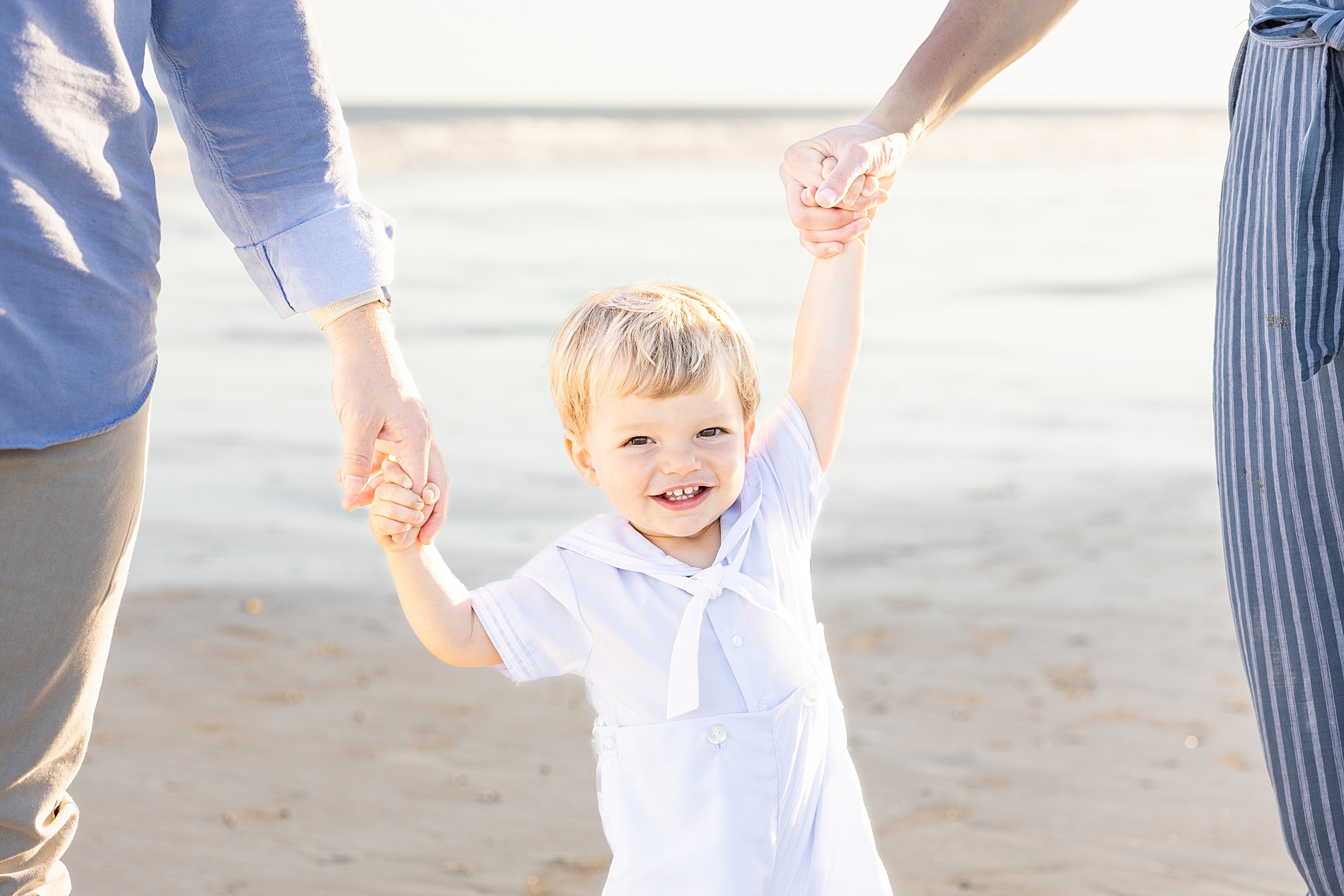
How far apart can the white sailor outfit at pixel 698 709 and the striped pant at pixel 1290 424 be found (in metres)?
0.62

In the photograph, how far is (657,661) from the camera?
198 centimetres

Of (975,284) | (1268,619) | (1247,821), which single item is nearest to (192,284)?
(975,284)

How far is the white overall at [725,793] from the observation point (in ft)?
6.34

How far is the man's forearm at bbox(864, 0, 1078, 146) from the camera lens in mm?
2400

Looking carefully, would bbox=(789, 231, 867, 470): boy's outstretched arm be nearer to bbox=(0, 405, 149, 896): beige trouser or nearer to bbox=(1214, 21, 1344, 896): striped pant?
bbox=(1214, 21, 1344, 896): striped pant

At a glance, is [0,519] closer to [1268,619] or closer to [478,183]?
[1268,619]

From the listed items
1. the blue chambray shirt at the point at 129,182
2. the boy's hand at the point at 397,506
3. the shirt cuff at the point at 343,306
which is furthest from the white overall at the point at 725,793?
the blue chambray shirt at the point at 129,182

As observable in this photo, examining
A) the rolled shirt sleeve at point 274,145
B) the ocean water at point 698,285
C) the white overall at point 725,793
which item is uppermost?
the rolled shirt sleeve at point 274,145

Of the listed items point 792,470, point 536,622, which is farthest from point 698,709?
point 792,470

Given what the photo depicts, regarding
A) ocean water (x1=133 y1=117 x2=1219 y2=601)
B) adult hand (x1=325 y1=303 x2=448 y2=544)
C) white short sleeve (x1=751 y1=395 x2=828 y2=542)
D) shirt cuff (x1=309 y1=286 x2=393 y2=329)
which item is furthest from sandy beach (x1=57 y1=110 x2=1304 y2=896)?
shirt cuff (x1=309 y1=286 x2=393 y2=329)

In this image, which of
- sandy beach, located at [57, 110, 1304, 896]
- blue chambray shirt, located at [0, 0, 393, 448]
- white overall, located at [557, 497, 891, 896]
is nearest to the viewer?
blue chambray shirt, located at [0, 0, 393, 448]

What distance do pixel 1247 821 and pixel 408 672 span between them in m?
2.44

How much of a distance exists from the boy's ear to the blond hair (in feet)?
0.06

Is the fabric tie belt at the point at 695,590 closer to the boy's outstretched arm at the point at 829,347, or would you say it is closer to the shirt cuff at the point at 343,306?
the boy's outstretched arm at the point at 829,347
